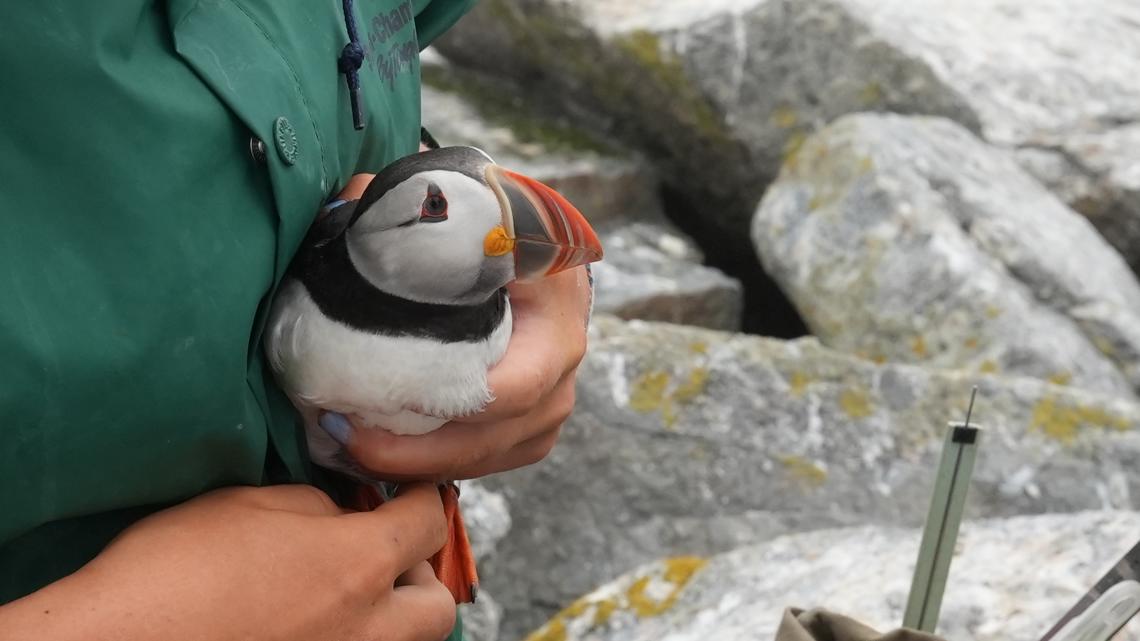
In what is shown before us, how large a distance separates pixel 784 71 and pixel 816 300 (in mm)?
950

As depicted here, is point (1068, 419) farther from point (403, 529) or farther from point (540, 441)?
point (403, 529)

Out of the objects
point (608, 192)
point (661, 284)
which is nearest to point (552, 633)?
point (661, 284)

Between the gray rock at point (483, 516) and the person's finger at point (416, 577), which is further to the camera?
the gray rock at point (483, 516)

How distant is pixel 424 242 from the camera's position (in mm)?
931

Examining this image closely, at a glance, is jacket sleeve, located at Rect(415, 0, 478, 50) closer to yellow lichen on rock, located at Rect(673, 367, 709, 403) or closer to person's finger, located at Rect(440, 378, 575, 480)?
person's finger, located at Rect(440, 378, 575, 480)

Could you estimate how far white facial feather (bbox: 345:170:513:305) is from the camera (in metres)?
0.93

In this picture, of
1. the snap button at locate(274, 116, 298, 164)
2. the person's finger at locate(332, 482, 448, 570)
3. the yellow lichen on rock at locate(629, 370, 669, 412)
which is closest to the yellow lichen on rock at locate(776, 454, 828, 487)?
the yellow lichen on rock at locate(629, 370, 669, 412)

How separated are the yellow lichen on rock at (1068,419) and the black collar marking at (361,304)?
159 centimetres

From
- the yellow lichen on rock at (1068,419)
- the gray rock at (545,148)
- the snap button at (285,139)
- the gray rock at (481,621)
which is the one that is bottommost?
the gray rock at (545,148)

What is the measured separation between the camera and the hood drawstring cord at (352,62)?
98 cm

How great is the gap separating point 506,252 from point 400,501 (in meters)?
0.22

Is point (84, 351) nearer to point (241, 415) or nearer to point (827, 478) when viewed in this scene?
point (241, 415)

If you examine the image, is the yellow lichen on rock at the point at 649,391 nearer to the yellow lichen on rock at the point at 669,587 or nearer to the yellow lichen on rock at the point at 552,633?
the yellow lichen on rock at the point at 669,587

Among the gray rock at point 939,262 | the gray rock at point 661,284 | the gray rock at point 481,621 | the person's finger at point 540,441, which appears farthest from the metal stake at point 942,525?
the gray rock at point 661,284
